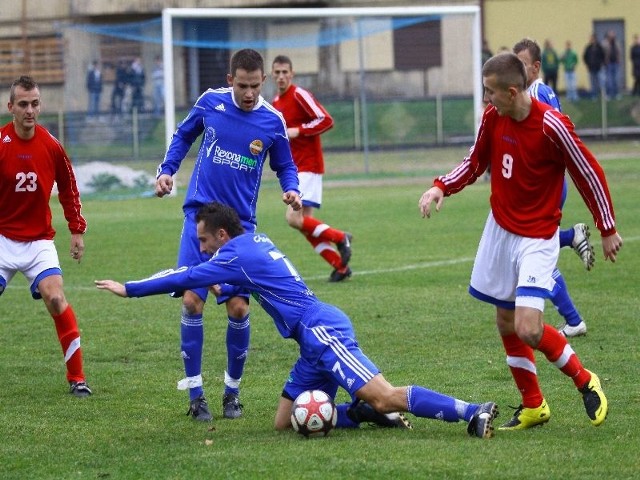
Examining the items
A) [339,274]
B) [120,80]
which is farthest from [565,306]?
[120,80]

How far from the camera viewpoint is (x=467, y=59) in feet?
102

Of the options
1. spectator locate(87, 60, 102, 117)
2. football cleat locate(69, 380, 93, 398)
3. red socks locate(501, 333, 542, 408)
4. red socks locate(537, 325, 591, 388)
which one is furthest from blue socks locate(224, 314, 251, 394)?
spectator locate(87, 60, 102, 117)

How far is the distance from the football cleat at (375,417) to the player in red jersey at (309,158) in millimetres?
6042

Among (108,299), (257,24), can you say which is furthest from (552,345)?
(257,24)

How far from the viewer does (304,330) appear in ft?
21.2

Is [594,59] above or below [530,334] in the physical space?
above

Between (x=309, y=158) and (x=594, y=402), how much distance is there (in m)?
7.30

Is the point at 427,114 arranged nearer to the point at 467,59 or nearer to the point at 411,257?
the point at 467,59

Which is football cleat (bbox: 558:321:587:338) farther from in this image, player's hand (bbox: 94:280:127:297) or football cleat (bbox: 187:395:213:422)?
player's hand (bbox: 94:280:127:297)

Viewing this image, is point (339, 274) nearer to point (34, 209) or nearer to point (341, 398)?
point (34, 209)

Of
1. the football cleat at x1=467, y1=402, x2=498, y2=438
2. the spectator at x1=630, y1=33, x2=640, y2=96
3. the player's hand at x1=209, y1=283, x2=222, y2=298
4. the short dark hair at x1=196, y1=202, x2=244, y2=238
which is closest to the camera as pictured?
the football cleat at x1=467, y1=402, x2=498, y2=438

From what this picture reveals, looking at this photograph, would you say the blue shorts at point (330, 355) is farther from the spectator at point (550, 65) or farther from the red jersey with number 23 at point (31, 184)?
the spectator at point (550, 65)

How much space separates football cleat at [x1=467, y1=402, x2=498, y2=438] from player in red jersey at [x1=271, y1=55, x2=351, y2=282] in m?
6.44

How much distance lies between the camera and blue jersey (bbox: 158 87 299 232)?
7.46m
